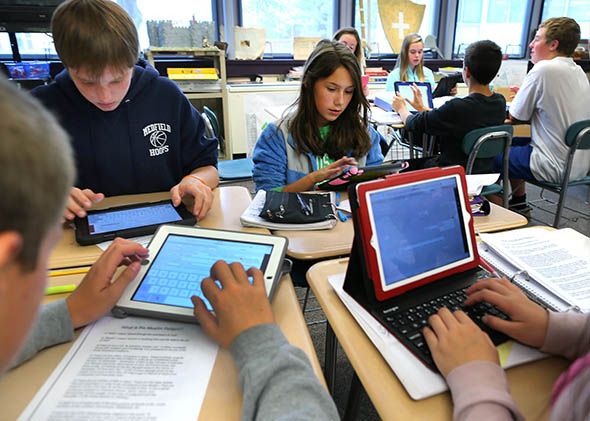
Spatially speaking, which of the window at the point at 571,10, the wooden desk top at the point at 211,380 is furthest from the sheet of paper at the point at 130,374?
the window at the point at 571,10

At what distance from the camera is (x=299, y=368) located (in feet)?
1.75

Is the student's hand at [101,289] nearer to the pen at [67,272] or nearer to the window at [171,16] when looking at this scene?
the pen at [67,272]

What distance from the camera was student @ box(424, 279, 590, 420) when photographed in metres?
0.51

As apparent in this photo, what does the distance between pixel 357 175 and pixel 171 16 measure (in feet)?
12.0

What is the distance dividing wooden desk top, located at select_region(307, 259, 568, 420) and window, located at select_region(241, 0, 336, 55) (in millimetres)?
4296

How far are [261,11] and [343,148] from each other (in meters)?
3.31

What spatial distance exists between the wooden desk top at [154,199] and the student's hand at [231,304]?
297 millimetres

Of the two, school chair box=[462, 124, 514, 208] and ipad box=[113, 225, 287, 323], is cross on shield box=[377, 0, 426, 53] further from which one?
ipad box=[113, 225, 287, 323]

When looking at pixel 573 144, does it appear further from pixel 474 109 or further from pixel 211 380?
pixel 211 380

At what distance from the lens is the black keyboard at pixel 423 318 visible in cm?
64

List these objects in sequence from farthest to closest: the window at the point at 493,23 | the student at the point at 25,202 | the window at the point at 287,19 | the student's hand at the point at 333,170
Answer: the window at the point at 493,23
the window at the point at 287,19
the student's hand at the point at 333,170
the student at the point at 25,202

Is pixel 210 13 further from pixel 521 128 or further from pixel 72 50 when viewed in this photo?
pixel 72 50

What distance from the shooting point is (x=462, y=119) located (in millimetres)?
2396

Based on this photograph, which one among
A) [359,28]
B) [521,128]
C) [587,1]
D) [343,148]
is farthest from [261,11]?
[587,1]
